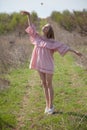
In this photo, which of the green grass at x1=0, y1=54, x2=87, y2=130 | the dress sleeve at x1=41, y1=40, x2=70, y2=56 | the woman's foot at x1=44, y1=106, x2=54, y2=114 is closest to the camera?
the green grass at x1=0, y1=54, x2=87, y2=130

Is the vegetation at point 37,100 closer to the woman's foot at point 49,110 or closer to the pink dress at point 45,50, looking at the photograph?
the woman's foot at point 49,110

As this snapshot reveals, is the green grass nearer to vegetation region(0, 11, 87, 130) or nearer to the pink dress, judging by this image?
vegetation region(0, 11, 87, 130)

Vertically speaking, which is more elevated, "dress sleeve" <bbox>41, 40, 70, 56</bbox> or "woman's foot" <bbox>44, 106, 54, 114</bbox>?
"dress sleeve" <bbox>41, 40, 70, 56</bbox>

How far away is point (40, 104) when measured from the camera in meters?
7.56

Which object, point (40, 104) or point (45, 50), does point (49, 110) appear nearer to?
point (40, 104)

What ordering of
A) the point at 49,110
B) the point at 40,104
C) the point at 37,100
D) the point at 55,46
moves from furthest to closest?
the point at 37,100 → the point at 40,104 → the point at 49,110 → the point at 55,46

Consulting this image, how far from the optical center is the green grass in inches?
240

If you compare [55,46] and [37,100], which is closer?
[55,46]

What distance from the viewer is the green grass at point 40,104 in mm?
6103

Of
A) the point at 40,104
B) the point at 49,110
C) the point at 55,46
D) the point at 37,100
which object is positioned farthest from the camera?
the point at 37,100

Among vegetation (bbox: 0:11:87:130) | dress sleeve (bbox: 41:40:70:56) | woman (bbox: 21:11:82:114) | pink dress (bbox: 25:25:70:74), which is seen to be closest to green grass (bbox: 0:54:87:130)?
vegetation (bbox: 0:11:87:130)

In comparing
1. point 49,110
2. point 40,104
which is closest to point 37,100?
point 40,104

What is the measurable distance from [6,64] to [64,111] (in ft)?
20.7

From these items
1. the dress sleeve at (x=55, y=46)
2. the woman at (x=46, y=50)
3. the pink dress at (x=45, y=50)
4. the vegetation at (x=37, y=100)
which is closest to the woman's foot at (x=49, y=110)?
the vegetation at (x=37, y=100)
